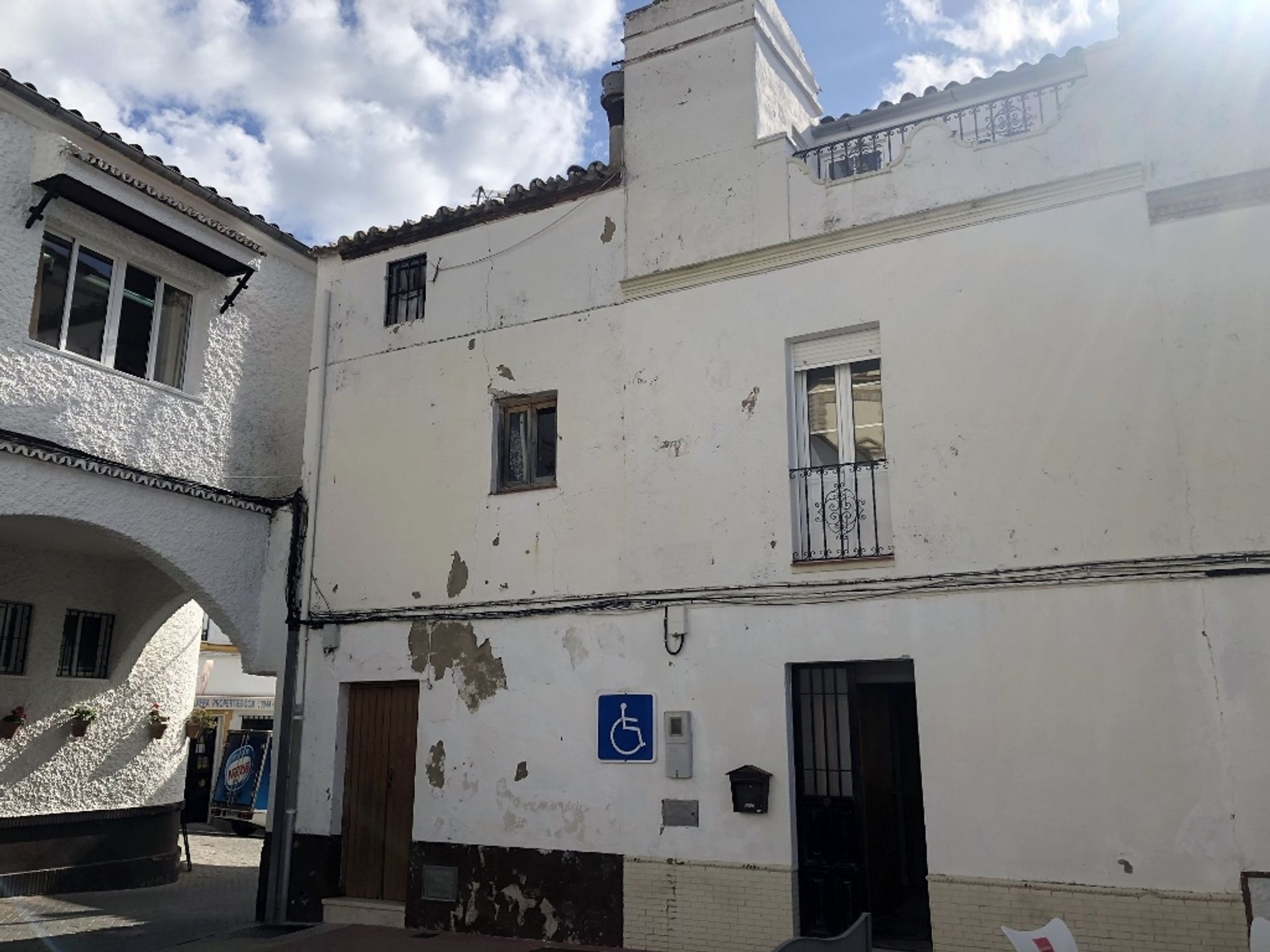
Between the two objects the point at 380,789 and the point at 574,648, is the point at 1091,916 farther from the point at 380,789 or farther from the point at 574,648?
the point at 380,789

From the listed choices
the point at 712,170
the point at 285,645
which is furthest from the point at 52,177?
the point at 712,170

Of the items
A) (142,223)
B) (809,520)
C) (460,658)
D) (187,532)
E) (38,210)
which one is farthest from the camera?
(187,532)

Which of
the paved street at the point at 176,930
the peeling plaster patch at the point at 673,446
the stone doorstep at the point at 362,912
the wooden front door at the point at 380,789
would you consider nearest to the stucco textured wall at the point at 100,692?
the paved street at the point at 176,930

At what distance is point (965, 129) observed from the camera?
9.30m

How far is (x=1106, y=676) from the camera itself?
7027 millimetres

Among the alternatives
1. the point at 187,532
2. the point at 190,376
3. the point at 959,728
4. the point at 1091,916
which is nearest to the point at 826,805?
the point at 959,728

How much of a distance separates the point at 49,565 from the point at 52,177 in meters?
4.64

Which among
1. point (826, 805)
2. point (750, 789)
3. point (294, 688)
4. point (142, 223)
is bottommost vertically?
point (826, 805)

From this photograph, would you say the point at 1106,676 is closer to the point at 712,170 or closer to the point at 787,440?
the point at 787,440

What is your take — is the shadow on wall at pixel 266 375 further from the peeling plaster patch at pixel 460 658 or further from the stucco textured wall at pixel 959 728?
the stucco textured wall at pixel 959 728

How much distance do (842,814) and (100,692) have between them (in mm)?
8704

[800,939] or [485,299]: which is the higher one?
[485,299]

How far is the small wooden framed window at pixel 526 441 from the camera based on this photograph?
9.92m

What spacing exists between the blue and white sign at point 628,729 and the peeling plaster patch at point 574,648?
43cm
